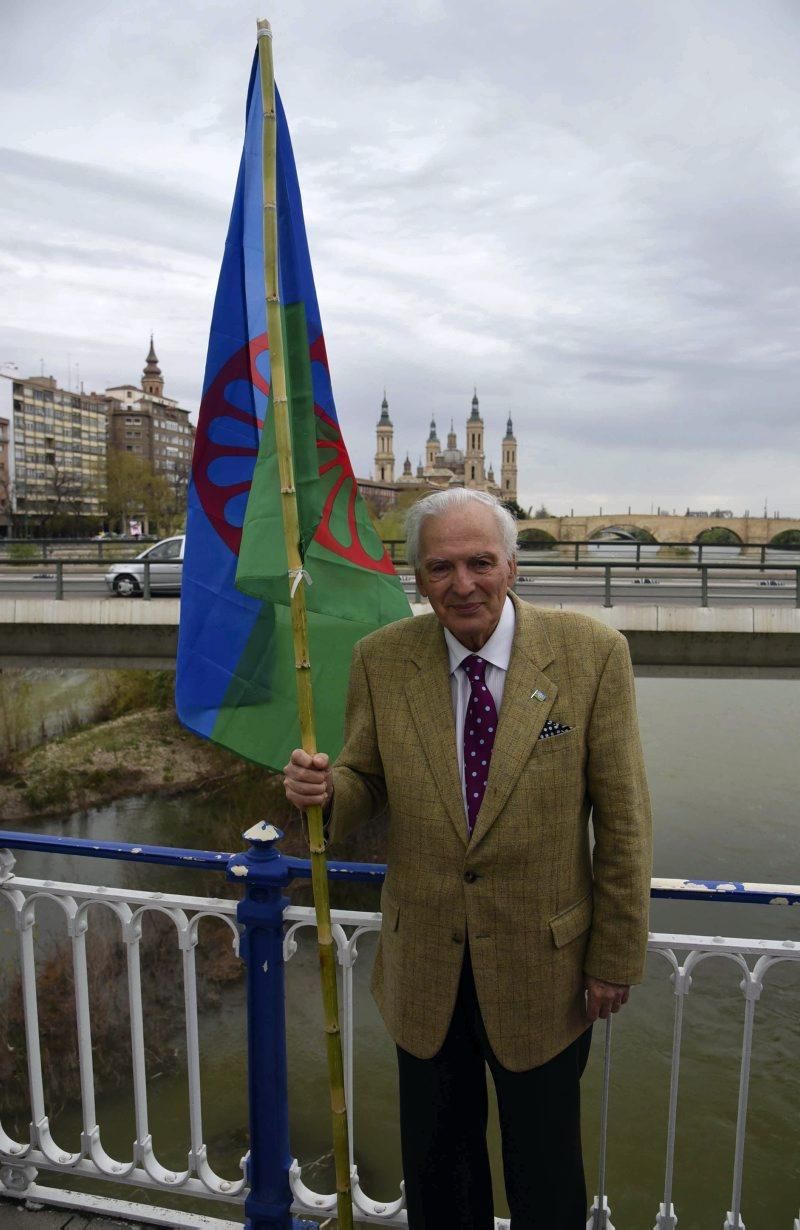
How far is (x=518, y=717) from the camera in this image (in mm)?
2195

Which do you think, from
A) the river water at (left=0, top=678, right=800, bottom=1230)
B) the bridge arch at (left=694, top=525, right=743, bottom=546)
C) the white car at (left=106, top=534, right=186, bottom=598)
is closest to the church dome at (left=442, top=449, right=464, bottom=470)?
the bridge arch at (left=694, top=525, right=743, bottom=546)

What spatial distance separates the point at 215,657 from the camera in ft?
10.5

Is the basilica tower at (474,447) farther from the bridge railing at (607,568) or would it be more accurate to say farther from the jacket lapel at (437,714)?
the jacket lapel at (437,714)

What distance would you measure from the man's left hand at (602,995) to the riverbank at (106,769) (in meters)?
19.0


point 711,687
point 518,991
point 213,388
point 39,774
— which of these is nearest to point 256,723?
point 213,388

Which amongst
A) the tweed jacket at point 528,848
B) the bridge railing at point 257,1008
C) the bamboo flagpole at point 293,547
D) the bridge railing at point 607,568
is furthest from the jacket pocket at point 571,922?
the bridge railing at point 607,568

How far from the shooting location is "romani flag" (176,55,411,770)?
9.99 feet

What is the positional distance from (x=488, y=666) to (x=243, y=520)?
114 cm

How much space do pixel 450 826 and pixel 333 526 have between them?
4.52 ft

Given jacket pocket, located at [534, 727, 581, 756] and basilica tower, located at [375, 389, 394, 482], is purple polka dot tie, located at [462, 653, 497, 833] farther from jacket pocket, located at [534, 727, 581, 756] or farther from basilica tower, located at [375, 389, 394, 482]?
basilica tower, located at [375, 389, 394, 482]

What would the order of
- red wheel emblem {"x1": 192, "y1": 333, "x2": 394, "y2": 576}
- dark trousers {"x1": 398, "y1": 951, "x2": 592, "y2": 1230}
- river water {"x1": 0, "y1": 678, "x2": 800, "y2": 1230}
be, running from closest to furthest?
dark trousers {"x1": 398, "y1": 951, "x2": 592, "y2": 1230} → red wheel emblem {"x1": 192, "y1": 333, "x2": 394, "y2": 576} → river water {"x1": 0, "y1": 678, "x2": 800, "y2": 1230}

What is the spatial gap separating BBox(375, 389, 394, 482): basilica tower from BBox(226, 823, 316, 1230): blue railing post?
147m

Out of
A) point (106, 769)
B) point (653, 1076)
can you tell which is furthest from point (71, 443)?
point (653, 1076)

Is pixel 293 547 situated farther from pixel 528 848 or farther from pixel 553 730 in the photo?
pixel 528 848
